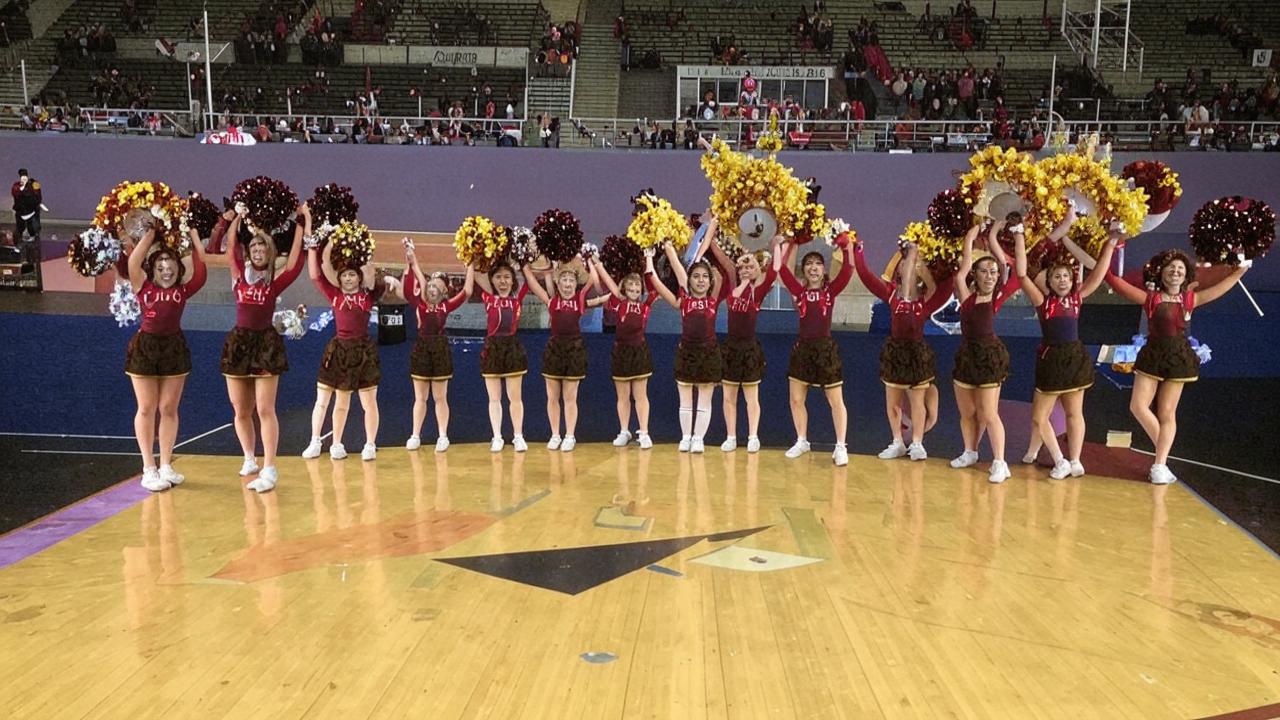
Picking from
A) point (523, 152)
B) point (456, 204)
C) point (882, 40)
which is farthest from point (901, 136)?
point (456, 204)

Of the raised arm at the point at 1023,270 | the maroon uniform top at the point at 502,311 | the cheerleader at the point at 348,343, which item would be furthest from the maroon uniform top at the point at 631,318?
the raised arm at the point at 1023,270

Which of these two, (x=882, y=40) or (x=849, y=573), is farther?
(x=882, y=40)

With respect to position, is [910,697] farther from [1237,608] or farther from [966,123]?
[966,123]

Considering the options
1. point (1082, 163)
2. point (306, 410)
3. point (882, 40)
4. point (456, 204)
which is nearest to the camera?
point (1082, 163)

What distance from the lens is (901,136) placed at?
17.0 m

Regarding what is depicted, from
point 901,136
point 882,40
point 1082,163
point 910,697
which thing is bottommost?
point 910,697

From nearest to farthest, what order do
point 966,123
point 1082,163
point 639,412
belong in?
point 1082,163, point 639,412, point 966,123

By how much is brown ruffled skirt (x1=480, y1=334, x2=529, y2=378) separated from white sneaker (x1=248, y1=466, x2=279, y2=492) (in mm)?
1668

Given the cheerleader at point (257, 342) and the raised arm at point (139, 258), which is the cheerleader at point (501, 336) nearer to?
the cheerleader at point (257, 342)

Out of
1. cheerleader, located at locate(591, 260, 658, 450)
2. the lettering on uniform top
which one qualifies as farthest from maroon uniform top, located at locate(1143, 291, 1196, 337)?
the lettering on uniform top

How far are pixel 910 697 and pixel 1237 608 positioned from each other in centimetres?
201

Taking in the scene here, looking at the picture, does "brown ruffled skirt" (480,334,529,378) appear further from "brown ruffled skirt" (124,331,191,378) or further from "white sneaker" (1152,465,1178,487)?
"white sneaker" (1152,465,1178,487)

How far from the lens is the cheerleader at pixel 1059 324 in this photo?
7.02m

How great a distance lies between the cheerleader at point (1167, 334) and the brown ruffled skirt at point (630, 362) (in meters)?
3.22
